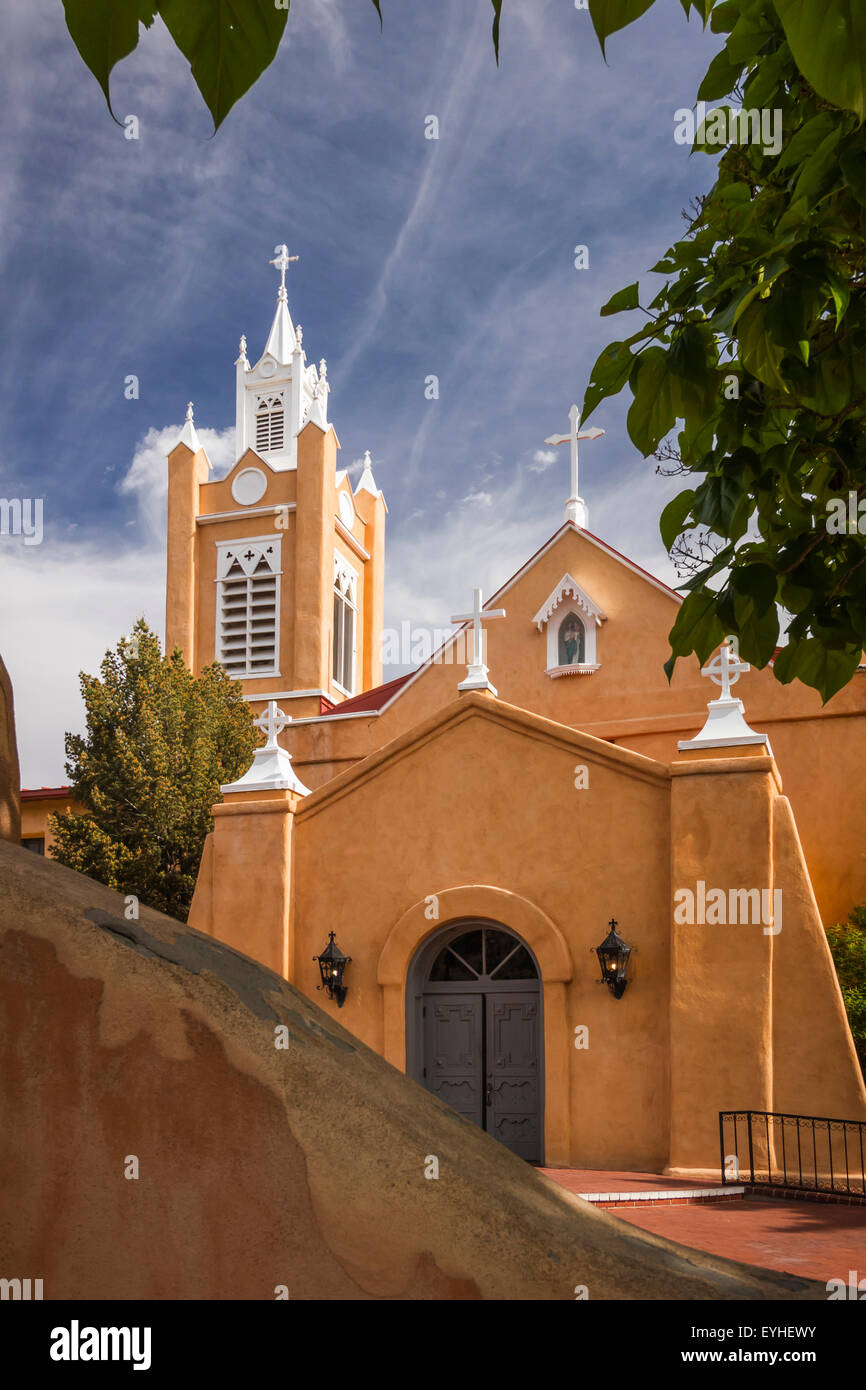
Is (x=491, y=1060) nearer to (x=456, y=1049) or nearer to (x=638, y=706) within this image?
(x=456, y=1049)

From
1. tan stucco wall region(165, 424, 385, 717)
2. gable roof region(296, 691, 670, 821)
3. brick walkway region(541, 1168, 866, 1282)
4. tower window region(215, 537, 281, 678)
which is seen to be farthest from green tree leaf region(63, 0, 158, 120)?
tower window region(215, 537, 281, 678)

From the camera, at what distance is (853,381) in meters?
3.86

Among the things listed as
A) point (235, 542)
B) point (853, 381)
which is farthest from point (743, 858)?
point (235, 542)

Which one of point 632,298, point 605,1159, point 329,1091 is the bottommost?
point 605,1159

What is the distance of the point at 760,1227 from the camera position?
9.95 m

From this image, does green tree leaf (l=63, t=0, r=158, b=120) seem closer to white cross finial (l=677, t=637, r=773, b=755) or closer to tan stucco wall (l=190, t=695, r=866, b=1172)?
tan stucco wall (l=190, t=695, r=866, b=1172)

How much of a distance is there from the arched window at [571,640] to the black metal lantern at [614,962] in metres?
7.82

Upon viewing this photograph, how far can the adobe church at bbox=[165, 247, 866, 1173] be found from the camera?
13.2m

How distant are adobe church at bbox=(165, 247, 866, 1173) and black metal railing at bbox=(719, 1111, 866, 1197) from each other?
0.61 ft

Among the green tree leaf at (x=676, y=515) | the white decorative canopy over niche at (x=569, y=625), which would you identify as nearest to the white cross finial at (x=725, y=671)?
the white decorative canopy over niche at (x=569, y=625)

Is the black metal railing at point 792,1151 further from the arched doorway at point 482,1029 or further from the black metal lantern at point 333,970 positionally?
the black metal lantern at point 333,970

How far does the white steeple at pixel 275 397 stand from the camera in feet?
119
